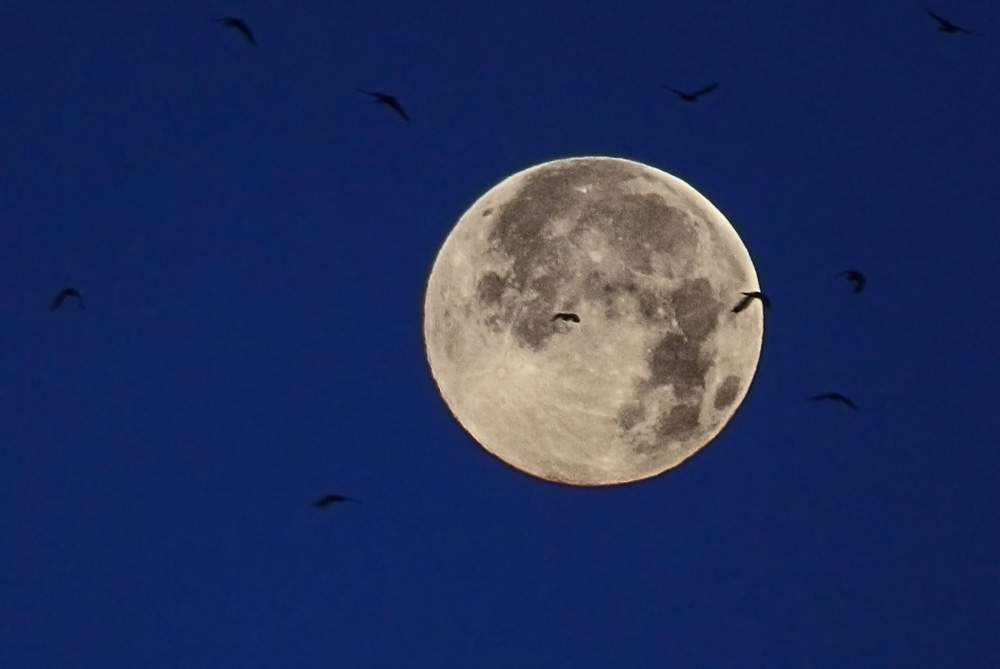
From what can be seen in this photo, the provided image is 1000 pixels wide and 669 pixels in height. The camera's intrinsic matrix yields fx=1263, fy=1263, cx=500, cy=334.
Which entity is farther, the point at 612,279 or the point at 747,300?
the point at 747,300

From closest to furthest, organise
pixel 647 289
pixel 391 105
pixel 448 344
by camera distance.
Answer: pixel 647 289 → pixel 448 344 → pixel 391 105

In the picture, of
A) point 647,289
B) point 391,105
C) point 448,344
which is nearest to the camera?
point 647,289

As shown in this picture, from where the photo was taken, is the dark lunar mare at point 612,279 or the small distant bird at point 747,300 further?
the small distant bird at point 747,300

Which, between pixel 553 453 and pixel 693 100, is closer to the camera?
pixel 553 453

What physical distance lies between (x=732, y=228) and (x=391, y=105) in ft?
13.7

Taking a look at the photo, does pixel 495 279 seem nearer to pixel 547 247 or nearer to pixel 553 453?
pixel 547 247

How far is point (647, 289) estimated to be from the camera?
452 inches

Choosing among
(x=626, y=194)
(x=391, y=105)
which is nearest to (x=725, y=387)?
(x=626, y=194)

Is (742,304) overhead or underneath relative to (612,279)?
underneath

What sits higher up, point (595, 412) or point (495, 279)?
point (495, 279)

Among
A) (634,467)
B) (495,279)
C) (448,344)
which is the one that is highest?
(495,279)

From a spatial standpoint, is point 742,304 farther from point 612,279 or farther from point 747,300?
point 612,279

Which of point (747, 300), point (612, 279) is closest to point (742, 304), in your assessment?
point (747, 300)

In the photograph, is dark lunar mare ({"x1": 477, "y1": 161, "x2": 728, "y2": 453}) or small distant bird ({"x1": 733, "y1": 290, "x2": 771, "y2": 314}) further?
small distant bird ({"x1": 733, "y1": 290, "x2": 771, "y2": 314})
